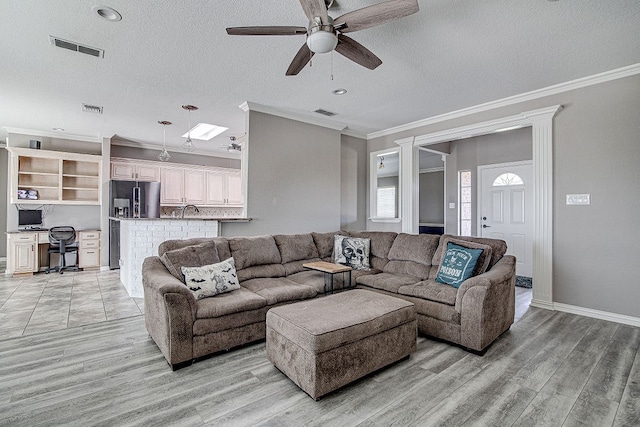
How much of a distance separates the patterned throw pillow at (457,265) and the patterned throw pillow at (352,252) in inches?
41.4

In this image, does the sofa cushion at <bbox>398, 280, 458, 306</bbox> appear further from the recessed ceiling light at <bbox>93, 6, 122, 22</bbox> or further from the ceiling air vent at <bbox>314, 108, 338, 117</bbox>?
the recessed ceiling light at <bbox>93, 6, 122, 22</bbox>

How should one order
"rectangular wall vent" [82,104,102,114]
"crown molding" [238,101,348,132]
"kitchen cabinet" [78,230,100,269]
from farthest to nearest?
1. "kitchen cabinet" [78,230,100,269]
2. "rectangular wall vent" [82,104,102,114]
3. "crown molding" [238,101,348,132]

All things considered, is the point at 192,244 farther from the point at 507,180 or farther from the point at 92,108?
the point at 507,180

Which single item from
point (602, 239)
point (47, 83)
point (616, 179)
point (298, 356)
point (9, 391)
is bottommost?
point (9, 391)

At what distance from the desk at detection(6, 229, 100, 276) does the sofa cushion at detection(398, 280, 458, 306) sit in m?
6.16

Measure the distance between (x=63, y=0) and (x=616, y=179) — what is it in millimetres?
5410

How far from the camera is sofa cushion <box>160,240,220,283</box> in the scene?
2.97 m

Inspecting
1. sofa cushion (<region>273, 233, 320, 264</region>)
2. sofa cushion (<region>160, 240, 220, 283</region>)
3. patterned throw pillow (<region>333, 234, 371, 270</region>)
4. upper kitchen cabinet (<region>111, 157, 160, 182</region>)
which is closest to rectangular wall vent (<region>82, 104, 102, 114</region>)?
upper kitchen cabinet (<region>111, 157, 160, 182</region>)

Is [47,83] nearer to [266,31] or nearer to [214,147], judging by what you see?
[266,31]

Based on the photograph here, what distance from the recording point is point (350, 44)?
2.41m

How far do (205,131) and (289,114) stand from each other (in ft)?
7.56

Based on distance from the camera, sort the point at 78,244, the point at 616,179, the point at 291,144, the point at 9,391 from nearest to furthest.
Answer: the point at 9,391, the point at 616,179, the point at 291,144, the point at 78,244

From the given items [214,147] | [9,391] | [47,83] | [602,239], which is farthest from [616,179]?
[214,147]

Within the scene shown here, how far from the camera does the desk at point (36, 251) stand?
5.70m
